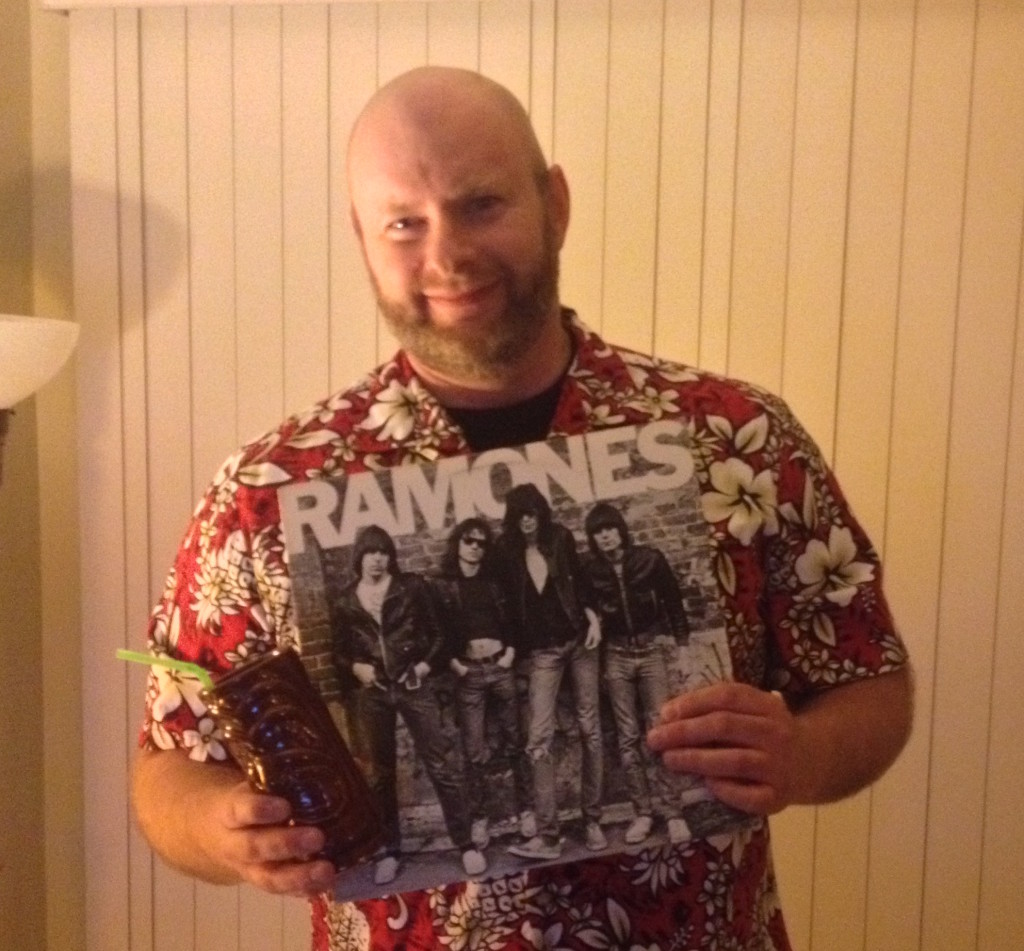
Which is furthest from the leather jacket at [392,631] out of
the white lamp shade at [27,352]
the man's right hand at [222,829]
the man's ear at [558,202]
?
the white lamp shade at [27,352]

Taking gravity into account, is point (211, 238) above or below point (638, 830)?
above

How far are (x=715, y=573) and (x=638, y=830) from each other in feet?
0.64

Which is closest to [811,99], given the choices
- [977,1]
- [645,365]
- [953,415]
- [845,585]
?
[977,1]

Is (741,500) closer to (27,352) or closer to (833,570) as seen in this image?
(833,570)

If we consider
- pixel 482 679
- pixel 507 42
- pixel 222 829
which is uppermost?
pixel 507 42

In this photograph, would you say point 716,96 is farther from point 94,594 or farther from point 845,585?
point 94,594

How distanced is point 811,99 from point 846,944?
3.50 ft

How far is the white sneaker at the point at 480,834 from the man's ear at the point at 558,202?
1.53ft

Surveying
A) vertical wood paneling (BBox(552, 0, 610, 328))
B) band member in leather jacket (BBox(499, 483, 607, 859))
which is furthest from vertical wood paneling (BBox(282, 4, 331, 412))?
band member in leather jacket (BBox(499, 483, 607, 859))

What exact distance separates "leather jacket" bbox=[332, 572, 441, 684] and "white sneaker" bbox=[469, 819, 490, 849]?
11 centimetres

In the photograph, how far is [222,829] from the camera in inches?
28.9

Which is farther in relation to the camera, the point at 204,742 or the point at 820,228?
the point at 820,228

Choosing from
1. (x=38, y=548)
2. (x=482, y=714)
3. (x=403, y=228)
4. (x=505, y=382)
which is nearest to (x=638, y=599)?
(x=482, y=714)

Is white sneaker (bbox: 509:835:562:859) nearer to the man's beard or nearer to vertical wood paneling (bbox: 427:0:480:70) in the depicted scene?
the man's beard
